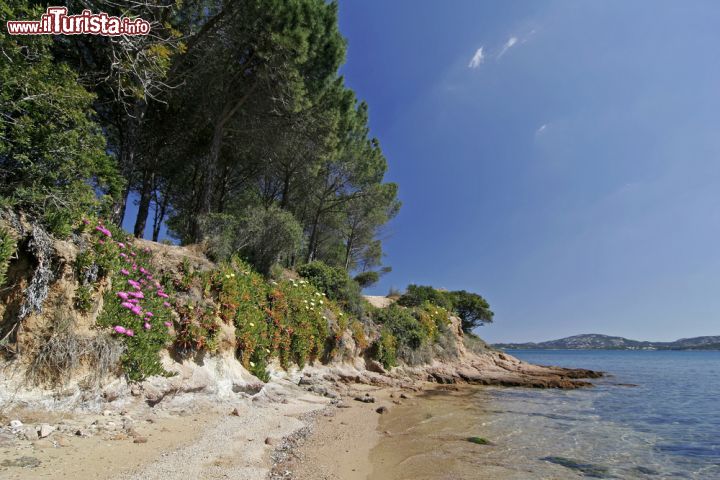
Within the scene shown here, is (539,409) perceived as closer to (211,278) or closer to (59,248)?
(211,278)

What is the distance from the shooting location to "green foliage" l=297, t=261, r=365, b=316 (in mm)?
16062

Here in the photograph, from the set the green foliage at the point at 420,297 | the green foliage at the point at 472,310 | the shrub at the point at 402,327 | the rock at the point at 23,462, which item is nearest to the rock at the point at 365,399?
the rock at the point at 23,462

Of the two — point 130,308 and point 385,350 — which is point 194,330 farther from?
point 385,350

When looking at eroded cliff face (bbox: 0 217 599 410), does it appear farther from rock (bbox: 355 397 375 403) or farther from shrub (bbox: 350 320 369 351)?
shrub (bbox: 350 320 369 351)

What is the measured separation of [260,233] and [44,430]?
29.1 feet

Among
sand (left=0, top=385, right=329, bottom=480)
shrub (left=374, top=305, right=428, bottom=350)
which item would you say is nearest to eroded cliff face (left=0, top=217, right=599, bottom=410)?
sand (left=0, top=385, right=329, bottom=480)

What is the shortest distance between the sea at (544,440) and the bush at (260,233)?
22.4 ft

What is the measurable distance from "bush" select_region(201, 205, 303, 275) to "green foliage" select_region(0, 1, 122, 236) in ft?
19.1

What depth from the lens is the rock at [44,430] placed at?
4.25m

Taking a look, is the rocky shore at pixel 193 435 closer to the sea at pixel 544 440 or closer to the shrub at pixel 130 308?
the shrub at pixel 130 308

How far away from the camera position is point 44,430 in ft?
14.0

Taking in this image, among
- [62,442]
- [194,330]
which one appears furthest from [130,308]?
[62,442]

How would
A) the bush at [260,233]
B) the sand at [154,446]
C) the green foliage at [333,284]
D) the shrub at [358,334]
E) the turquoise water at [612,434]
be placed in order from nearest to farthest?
1. the sand at [154,446]
2. the turquoise water at [612,434]
3. the bush at [260,233]
4. the shrub at [358,334]
5. the green foliage at [333,284]

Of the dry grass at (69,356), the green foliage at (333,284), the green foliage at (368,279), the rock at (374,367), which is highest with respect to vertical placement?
the green foliage at (368,279)
